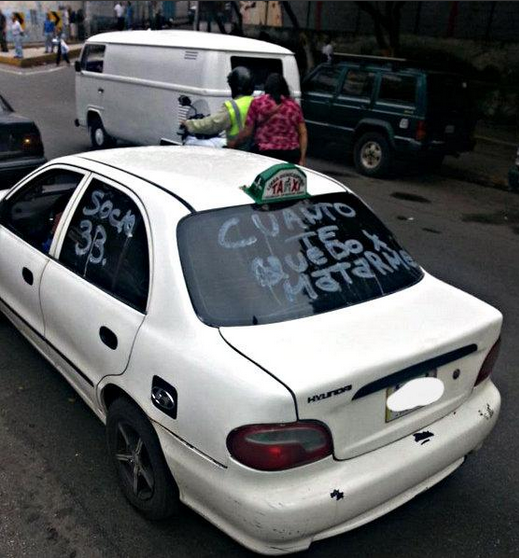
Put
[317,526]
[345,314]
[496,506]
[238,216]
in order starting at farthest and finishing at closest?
[496,506] < [238,216] < [345,314] < [317,526]

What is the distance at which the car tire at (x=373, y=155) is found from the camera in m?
10.6

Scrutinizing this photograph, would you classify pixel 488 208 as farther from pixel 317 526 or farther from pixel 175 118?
pixel 317 526

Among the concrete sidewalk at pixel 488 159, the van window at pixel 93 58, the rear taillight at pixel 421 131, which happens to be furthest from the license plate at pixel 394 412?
the van window at pixel 93 58

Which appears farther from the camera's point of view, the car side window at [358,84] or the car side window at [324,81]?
the car side window at [324,81]

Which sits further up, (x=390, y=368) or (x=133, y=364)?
(x=390, y=368)

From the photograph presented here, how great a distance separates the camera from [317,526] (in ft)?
7.39

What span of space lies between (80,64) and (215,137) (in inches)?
252

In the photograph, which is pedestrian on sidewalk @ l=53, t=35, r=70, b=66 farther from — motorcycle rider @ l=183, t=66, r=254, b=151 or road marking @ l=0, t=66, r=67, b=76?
motorcycle rider @ l=183, t=66, r=254, b=151

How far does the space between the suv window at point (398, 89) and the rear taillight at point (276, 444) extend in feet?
29.2

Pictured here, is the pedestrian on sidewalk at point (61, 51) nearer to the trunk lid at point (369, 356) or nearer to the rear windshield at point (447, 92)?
the rear windshield at point (447, 92)

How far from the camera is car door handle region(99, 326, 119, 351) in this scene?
9.20ft

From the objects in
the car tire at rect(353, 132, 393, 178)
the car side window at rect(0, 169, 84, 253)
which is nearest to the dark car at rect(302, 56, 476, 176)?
the car tire at rect(353, 132, 393, 178)

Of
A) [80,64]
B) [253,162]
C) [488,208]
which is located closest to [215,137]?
[253,162]

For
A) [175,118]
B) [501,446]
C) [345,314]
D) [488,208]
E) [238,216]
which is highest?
[238,216]
